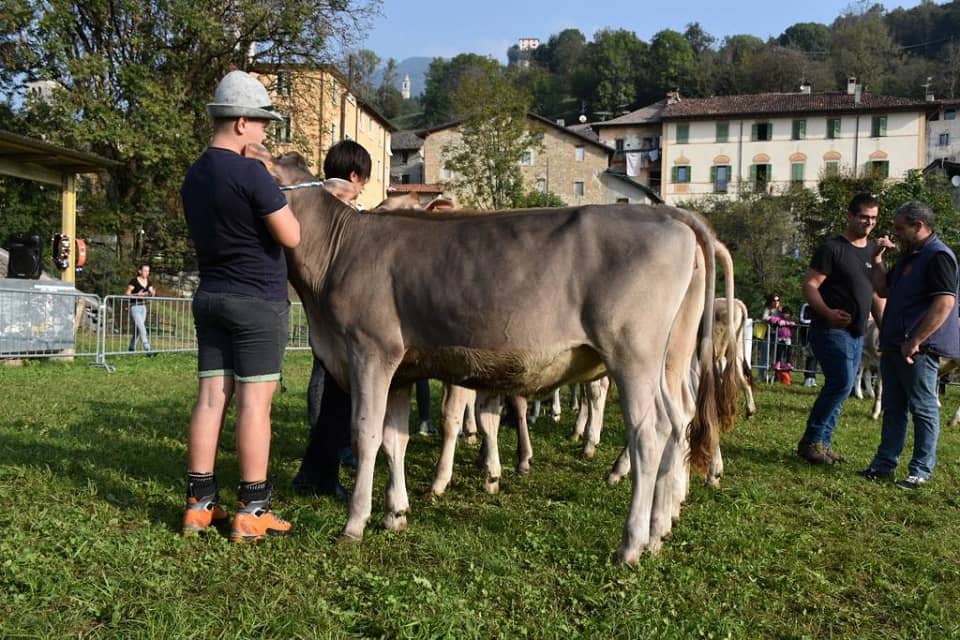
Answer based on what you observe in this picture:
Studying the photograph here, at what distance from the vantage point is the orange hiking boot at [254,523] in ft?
14.3

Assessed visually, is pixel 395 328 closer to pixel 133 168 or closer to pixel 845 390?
pixel 845 390

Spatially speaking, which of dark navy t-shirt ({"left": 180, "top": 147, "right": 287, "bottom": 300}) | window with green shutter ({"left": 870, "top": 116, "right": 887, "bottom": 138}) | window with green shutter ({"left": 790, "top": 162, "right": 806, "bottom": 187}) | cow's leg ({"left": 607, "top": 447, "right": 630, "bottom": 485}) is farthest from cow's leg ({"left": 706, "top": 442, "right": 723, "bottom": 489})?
window with green shutter ({"left": 870, "top": 116, "right": 887, "bottom": 138})

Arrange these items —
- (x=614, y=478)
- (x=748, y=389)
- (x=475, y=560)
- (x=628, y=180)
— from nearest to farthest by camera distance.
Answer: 1. (x=475, y=560)
2. (x=614, y=478)
3. (x=748, y=389)
4. (x=628, y=180)

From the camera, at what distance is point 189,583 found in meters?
3.73

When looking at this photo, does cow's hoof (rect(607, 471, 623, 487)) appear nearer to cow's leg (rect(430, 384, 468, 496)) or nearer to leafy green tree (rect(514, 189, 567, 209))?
cow's leg (rect(430, 384, 468, 496))

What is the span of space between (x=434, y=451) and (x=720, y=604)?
154 inches

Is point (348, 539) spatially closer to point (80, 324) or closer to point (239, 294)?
point (239, 294)

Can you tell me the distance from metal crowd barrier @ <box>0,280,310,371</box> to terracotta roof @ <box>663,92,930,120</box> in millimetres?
60597

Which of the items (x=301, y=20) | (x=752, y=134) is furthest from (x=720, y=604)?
(x=752, y=134)

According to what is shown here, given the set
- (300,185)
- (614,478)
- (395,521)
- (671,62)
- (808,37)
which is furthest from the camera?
(808,37)

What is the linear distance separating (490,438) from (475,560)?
75.3 inches

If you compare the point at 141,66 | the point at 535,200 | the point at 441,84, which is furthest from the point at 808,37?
the point at 141,66

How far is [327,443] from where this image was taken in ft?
18.2

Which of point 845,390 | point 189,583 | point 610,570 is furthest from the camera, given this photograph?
point 845,390
